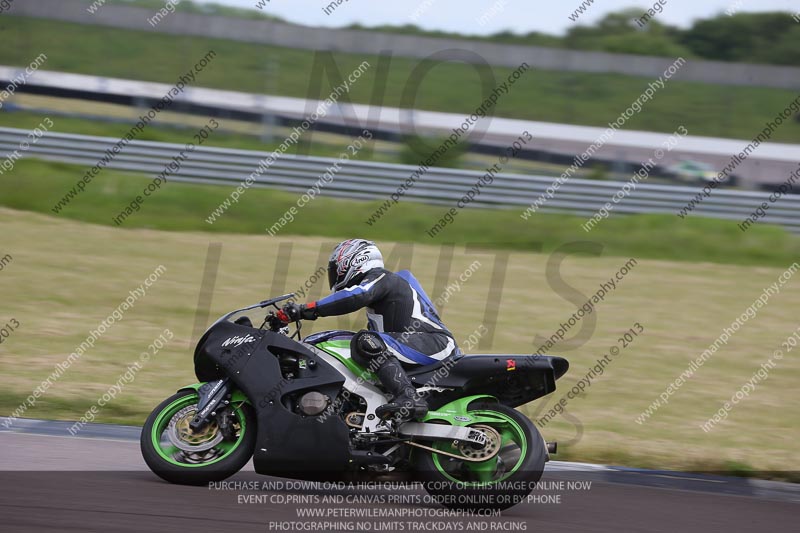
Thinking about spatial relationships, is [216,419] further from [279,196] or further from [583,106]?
[583,106]

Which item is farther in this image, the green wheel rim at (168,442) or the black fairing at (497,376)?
the green wheel rim at (168,442)

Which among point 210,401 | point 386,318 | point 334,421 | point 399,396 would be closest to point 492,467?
point 399,396

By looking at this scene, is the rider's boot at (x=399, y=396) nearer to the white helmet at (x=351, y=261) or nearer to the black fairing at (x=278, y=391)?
the black fairing at (x=278, y=391)

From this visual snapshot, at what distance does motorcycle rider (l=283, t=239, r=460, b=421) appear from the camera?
6.25m

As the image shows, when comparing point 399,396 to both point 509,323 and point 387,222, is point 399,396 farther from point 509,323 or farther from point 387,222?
point 387,222

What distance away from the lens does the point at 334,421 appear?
6.25m

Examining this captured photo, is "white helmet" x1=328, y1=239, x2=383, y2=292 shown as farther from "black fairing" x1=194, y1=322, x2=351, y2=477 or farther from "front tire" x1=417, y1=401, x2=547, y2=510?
"front tire" x1=417, y1=401, x2=547, y2=510

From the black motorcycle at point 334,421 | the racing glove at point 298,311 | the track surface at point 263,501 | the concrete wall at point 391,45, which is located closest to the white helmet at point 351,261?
the racing glove at point 298,311

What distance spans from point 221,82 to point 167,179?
9.81m

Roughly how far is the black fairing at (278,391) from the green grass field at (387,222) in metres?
13.0

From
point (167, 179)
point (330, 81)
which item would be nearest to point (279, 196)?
point (167, 179)

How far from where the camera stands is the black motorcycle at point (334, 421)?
6.20m

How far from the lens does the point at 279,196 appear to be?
2077 cm

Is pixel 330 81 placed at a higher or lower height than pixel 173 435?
Answer: lower
